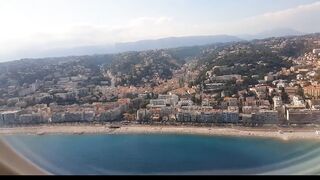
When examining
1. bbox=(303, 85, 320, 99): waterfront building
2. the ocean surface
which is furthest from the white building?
the ocean surface

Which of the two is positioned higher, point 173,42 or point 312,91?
point 173,42

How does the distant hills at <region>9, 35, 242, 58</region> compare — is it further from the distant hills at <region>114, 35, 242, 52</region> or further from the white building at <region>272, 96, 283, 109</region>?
the white building at <region>272, 96, 283, 109</region>

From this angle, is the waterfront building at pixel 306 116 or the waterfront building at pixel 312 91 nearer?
the waterfront building at pixel 306 116

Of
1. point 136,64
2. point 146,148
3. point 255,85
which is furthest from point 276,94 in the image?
point 146,148

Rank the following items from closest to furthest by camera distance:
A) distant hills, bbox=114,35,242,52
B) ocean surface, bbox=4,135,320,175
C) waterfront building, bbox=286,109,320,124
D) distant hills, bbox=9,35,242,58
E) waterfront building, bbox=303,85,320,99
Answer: ocean surface, bbox=4,135,320,175 → distant hills, bbox=9,35,242,58 → distant hills, bbox=114,35,242,52 → waterfront building, bbox=286,109,320,124 → waterfront building, bbox=303,85,320,99

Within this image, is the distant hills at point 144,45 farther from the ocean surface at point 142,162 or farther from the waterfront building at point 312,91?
the waterfront building at point 312,91

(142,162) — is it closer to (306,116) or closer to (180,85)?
(180,85)

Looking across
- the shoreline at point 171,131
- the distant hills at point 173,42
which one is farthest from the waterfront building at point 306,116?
the distant hills at point 173,42

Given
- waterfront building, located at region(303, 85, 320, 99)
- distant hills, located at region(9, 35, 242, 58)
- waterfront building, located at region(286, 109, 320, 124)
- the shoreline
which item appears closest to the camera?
the shoreline

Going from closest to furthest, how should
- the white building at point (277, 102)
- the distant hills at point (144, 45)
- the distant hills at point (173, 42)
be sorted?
the distant hills at point (144, 45) < the distant hills at point (173, 42) < the white building at point (277, 102)

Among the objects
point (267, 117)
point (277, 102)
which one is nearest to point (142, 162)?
point (277, 102)
